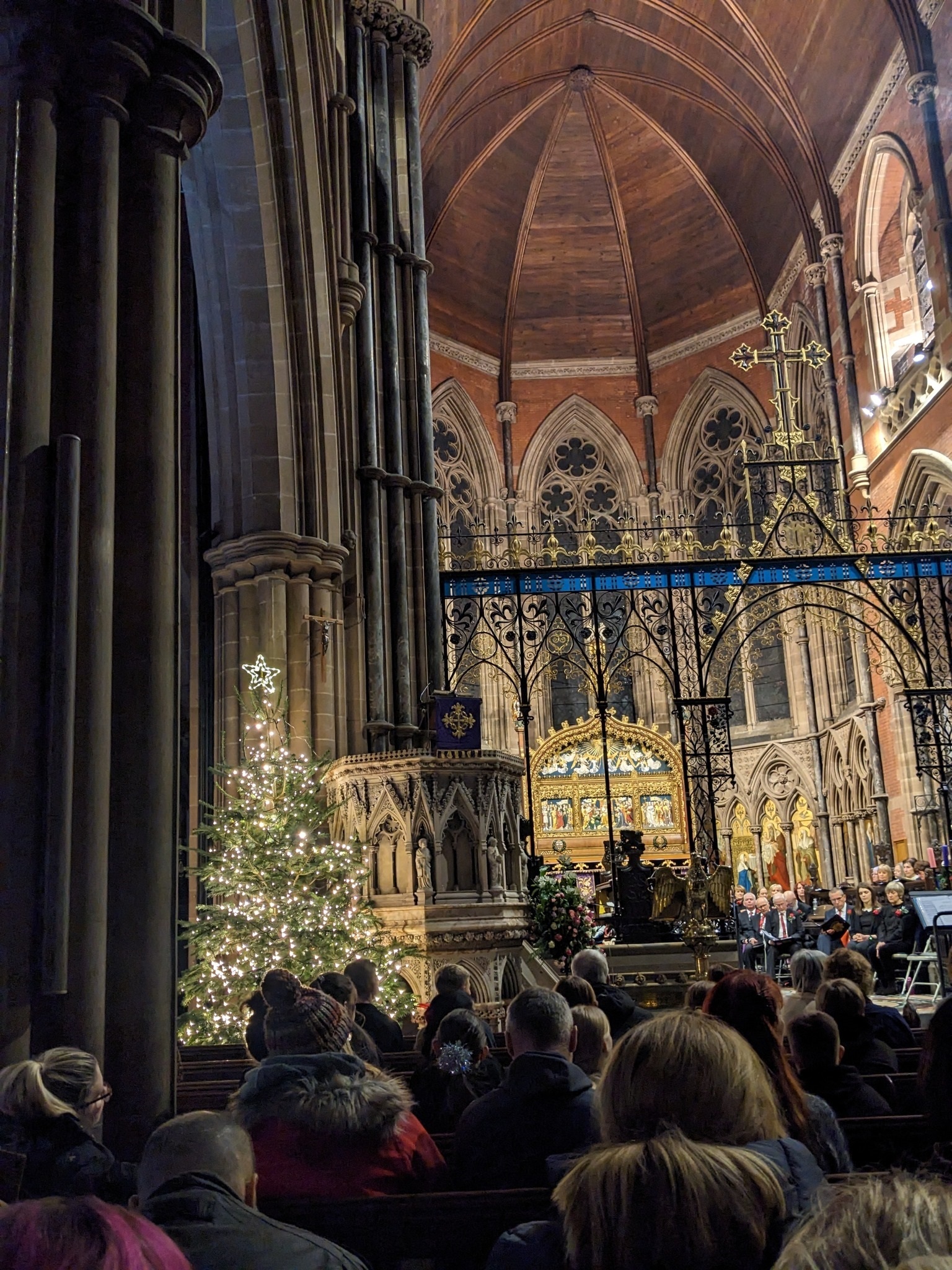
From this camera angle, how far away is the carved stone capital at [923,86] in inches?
687

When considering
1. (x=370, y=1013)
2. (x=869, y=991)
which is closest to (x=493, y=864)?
(x=370, y=1013)

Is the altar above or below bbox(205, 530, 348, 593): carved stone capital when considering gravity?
below

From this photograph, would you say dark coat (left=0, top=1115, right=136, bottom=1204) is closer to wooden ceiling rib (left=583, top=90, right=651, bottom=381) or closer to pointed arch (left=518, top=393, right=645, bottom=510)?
pointed arch (left=518, top=393, right=645, bottom=510)

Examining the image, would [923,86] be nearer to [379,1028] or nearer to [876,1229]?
[379,1028]

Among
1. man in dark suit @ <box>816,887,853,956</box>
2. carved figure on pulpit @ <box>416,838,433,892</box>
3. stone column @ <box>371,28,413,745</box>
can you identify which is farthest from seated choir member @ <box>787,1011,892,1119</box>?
stone column @ <box>371,28,413,745</box>

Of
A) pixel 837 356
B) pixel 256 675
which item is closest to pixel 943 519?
pixel 837 356

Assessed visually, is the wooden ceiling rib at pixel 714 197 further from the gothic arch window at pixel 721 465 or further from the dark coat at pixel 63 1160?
the dark coat at pixel 63 1160

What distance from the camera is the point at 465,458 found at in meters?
26.0

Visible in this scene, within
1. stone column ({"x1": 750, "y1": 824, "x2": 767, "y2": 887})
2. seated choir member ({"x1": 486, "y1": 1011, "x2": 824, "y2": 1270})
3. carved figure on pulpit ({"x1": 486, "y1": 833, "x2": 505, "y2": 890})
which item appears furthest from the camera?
stone column ({"x1": 750, "y1": 824, "x2": 767, "y2": 887})

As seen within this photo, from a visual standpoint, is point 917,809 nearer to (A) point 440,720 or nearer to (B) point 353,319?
(A) point 440,720

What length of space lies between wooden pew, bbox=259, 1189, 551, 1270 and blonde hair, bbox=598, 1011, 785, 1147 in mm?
865

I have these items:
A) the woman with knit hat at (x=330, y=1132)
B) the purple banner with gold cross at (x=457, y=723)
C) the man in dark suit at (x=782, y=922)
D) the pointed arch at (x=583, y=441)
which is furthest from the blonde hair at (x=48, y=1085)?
the pointed arch at (x=583, y=441)

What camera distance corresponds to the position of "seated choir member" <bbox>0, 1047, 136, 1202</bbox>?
2484 millimetres

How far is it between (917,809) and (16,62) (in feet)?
53.0
